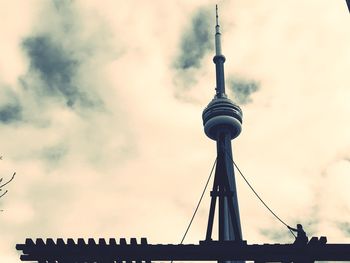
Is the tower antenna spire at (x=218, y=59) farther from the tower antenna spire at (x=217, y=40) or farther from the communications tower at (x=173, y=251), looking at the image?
the communications tower at (x=173, y=251)

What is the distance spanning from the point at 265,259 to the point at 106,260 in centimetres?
390

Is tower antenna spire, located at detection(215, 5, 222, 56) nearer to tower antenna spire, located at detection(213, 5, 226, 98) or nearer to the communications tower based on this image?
tower antenna spire, located at detection(213, 5, 226, 98)

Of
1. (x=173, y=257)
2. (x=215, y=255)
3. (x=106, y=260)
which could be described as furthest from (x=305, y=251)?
(x=106, y=260)

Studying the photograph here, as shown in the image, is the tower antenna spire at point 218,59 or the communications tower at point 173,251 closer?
the communications tower at point 173,251

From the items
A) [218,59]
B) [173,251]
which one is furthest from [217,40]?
[173,251]

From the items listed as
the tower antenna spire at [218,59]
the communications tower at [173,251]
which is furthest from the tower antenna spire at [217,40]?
the communications tower at [173,251]

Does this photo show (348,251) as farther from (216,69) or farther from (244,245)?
(216,69)

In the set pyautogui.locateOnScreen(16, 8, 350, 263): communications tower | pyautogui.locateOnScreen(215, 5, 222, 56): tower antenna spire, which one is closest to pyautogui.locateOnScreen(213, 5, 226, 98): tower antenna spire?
pyautogui.locateOnScreen(215, 5, 222, 56): tower antenna spire

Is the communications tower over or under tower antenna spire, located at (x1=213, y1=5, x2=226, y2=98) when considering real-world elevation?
under

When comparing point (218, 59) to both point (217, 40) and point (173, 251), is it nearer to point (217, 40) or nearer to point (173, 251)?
point (217, 40)

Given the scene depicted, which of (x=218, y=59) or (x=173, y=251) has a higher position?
(x=218, y=59)

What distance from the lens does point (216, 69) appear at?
59.8 m

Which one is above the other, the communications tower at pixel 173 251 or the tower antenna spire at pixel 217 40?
the tower antenna spire at pixel 217 40

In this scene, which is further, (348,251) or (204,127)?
(204,127)
